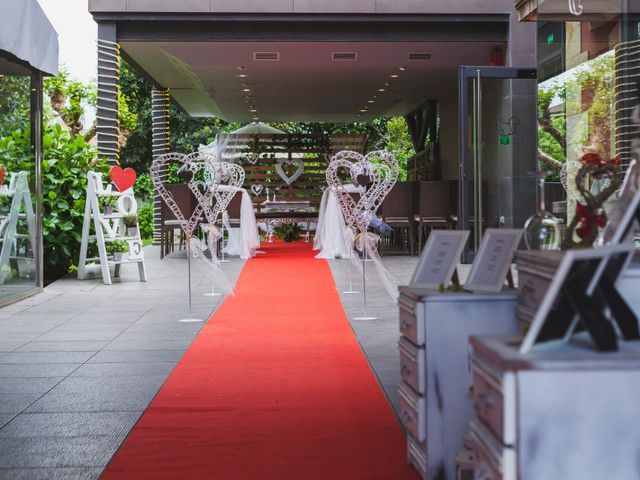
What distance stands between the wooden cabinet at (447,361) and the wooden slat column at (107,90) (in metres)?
9.00

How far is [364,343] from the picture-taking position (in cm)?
543

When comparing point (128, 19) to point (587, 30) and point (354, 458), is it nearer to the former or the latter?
point (587, 30)

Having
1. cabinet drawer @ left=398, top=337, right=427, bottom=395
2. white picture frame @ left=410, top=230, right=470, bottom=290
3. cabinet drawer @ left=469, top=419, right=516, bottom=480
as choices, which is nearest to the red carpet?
cabinet drawer @ left=398, top=337, right=427, bottom=395

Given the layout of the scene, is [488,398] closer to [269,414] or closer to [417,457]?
[417,457]

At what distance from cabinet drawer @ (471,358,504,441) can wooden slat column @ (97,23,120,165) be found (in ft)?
31.6

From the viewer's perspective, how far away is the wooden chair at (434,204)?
483 inches

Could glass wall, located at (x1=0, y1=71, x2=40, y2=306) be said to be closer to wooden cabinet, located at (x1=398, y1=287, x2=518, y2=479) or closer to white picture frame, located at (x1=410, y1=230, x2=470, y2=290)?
white picture frame, located at (x1=410, y1=230, x2=470, y2=290)

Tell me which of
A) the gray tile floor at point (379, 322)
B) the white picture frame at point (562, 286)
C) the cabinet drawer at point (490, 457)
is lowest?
the gray tile floor at point (379, 322)

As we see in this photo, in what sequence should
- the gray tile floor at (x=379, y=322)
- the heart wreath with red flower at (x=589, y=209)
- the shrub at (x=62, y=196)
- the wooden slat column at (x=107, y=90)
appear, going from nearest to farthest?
the heart wreath with red flower at (x=589, y=209) < the gray tile floor at (x=379, y=322) < the shrub at (x=62, y=196) < the wooden slat column at (x=107, y=90)

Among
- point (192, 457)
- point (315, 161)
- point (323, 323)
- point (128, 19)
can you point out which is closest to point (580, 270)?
point (192, 457)

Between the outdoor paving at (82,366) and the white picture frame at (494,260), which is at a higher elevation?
the white picture frame at (494,260)

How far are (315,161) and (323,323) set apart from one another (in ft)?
42.4

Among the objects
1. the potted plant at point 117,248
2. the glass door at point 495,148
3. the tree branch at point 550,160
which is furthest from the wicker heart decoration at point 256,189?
the tree branch at point 550,160

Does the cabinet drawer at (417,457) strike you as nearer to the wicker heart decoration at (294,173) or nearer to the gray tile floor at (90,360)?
the gray tile floor at (90,360)
